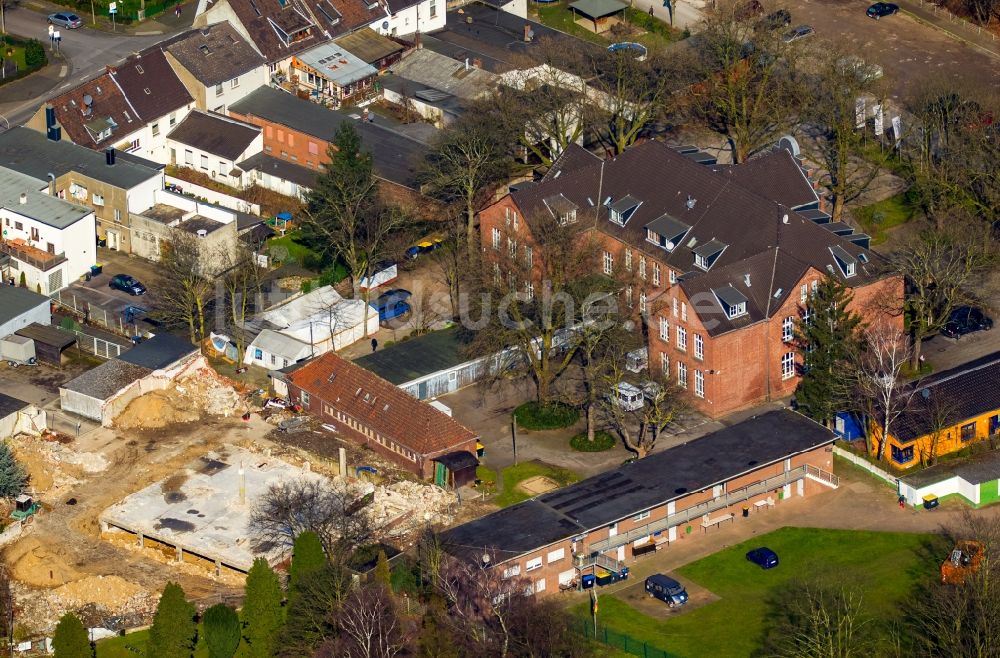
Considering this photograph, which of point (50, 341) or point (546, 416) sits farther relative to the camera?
point (50, 341)

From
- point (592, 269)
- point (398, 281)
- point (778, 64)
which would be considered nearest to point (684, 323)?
point (592, 269)

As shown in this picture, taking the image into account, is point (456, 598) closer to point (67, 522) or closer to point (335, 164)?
point (67, 522)

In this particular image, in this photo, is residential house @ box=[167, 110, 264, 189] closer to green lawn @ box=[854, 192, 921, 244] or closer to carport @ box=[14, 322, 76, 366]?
carport @ box=[14, 322, 76, 366]

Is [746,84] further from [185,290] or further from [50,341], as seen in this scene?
[50,341]

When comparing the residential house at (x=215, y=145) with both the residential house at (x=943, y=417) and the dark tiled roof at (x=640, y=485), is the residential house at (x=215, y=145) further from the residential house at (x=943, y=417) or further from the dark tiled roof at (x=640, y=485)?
the residential house at (x=943, y=417)

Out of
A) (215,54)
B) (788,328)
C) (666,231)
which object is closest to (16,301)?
(215,54)
